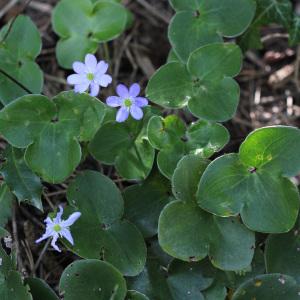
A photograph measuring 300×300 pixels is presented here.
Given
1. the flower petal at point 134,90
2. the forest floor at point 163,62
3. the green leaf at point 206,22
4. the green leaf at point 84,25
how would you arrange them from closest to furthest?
the flower petal at point 134,90, the green leaf at point 206,22, the green leaf at point 84,25, the forest floor at point 163,62

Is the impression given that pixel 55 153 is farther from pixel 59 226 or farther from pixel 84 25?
pixel 84 25

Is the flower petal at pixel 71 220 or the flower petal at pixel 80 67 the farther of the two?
the flower petal at pixel 80 67

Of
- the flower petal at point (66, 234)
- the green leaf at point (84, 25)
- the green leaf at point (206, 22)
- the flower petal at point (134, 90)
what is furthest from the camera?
the green leaf at point (84, 25)

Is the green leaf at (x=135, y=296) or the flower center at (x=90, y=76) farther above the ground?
the flower center at (x=90, y=76)

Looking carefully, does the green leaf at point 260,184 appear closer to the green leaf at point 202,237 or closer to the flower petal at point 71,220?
the green leaf at point 202,237

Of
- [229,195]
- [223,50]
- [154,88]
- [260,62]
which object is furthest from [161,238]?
[260,62]

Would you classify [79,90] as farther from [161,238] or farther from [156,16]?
[156,16]

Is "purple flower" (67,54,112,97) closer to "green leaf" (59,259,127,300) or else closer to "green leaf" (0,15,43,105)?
"green leaf" (0,15,43,105)

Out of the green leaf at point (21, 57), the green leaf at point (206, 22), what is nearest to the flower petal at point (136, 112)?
the green leaf at point (206, 22)

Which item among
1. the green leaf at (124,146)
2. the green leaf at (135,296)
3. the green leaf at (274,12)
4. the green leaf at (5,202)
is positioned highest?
the green leaf at (274,12)
